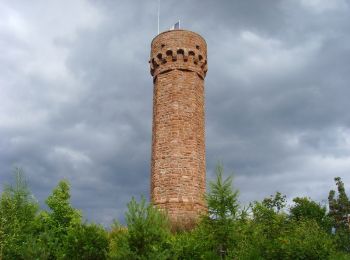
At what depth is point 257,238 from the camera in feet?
78.5

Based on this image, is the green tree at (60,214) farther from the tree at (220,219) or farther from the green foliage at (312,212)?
the green foliage at (312,212)

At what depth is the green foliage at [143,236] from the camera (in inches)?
634

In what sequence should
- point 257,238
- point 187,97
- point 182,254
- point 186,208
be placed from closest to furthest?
point 182,254
point 257,238
point 186,208
point 187,97

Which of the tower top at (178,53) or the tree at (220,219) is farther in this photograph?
the tower top at (178,53)

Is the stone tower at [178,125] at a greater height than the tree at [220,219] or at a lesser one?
greater

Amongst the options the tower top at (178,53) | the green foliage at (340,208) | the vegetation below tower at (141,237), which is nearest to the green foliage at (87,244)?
the vegetation below tower at (141,237)

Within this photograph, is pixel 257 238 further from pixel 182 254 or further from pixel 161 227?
pixel 161 227

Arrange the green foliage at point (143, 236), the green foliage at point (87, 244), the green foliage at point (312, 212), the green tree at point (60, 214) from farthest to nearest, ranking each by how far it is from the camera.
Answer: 1. the green foliage at point (312, 212)
2. the green tree at point (60, 214)
3. the green foliage at point (87, 244)
4. the green foliage at point (143, 236)

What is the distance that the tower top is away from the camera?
95.4 ft

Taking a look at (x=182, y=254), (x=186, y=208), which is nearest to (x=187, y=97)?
(x=186, y=208)

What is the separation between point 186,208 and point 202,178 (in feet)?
8.25

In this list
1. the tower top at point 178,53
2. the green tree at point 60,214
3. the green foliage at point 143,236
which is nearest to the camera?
the green foliage at point 143,236

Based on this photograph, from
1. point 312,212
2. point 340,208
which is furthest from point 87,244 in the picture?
point 340,208

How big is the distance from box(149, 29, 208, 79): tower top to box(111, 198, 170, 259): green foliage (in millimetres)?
13970
